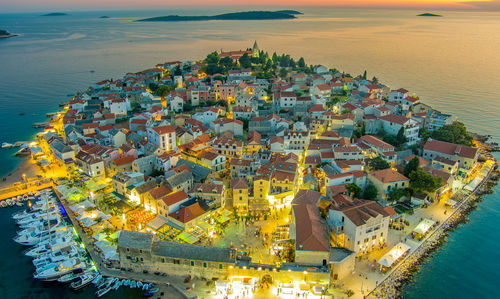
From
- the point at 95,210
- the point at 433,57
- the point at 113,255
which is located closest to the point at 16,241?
the point at 95,210

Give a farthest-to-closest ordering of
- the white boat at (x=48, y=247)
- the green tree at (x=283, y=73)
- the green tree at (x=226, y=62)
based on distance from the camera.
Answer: the green tree at (x=226, y=62) → the green tree at (x=283, y=73) → the white boat at (x=48, y=247)

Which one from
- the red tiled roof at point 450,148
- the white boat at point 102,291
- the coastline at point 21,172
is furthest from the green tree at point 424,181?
the coastline at point 21,172

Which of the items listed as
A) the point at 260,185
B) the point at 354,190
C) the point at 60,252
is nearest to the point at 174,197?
the point at 260,185

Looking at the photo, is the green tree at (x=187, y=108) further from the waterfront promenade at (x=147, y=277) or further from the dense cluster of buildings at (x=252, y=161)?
the waterfront promenade at (x=147, y=277)

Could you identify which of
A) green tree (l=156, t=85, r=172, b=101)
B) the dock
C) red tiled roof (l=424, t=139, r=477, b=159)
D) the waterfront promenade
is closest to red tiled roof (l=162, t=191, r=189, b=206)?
the waterfront promenade

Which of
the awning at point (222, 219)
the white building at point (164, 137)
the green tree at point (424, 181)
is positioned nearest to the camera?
the awning at point (222, 219)
